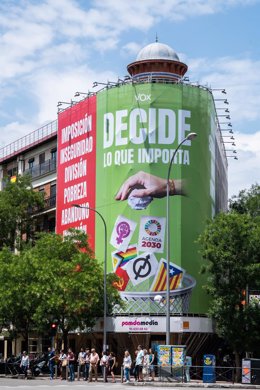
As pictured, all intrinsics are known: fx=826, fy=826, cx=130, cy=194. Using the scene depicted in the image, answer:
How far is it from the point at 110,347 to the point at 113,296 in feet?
21.8

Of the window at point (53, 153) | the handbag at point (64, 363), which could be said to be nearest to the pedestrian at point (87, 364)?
the handbag at point (64, 363)

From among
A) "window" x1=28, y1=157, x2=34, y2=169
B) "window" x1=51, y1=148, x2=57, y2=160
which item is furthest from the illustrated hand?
"window" x1=28, y1=157, x2=34, y2=169

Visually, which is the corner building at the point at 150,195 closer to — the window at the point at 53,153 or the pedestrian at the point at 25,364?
the pedestrian at the point at 25,364

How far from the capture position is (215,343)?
2345 inches

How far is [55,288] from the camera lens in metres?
51.5

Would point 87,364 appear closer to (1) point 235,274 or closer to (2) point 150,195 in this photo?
(1) point 235,274

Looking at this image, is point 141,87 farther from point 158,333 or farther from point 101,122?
point 158,333

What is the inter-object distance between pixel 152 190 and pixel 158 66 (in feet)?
35.7

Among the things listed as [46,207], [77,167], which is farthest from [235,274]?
[46,207]

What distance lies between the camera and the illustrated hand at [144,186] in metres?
57.3

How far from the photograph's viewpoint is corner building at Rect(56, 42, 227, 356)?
56125 millimetres

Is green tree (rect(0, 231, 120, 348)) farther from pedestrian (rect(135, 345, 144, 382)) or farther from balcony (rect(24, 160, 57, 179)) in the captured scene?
balcony (rect(24, 160, 57, 179))

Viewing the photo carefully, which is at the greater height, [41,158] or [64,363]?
[41,158]

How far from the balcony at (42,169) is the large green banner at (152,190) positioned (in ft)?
39.0
